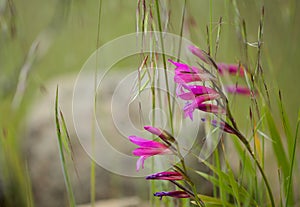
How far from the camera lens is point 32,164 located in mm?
2066

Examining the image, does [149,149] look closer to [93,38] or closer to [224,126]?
[224,126]

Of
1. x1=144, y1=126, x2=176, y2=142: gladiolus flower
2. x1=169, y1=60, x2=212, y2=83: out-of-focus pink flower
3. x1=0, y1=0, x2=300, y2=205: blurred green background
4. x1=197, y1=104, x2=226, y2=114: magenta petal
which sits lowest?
x1=144, y1=126, x2=176, y2=142: gladiolus flower

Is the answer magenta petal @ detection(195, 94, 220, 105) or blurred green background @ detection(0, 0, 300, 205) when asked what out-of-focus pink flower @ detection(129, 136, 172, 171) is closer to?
magenta petal @ detection(195, 94, 220, 105)

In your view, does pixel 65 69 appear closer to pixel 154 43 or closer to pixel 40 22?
pixel 40 22

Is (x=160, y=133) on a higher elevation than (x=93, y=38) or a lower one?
lower

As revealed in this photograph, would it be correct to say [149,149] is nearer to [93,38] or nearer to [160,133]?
[160,133]

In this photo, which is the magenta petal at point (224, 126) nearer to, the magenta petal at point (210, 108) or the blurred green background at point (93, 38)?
the magenta petal at point (210, 108)

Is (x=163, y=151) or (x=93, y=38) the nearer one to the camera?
(x=163, y=151)

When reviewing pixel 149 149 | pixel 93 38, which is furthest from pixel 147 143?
pixel 93 38

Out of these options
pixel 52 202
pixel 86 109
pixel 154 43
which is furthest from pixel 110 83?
pixel 154 43

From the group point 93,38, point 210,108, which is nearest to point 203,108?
point 210,108

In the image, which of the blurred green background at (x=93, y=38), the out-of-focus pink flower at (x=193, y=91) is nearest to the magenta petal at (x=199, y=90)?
the out-of-focus pink flower at (x=193, y=91)

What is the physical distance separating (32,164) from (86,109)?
0.29m

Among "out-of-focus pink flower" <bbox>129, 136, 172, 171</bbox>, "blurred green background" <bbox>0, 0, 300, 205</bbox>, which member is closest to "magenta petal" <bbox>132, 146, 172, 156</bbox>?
"out-of-focus pink flower" <bbox>129, 136, 172, 171</bbox>
